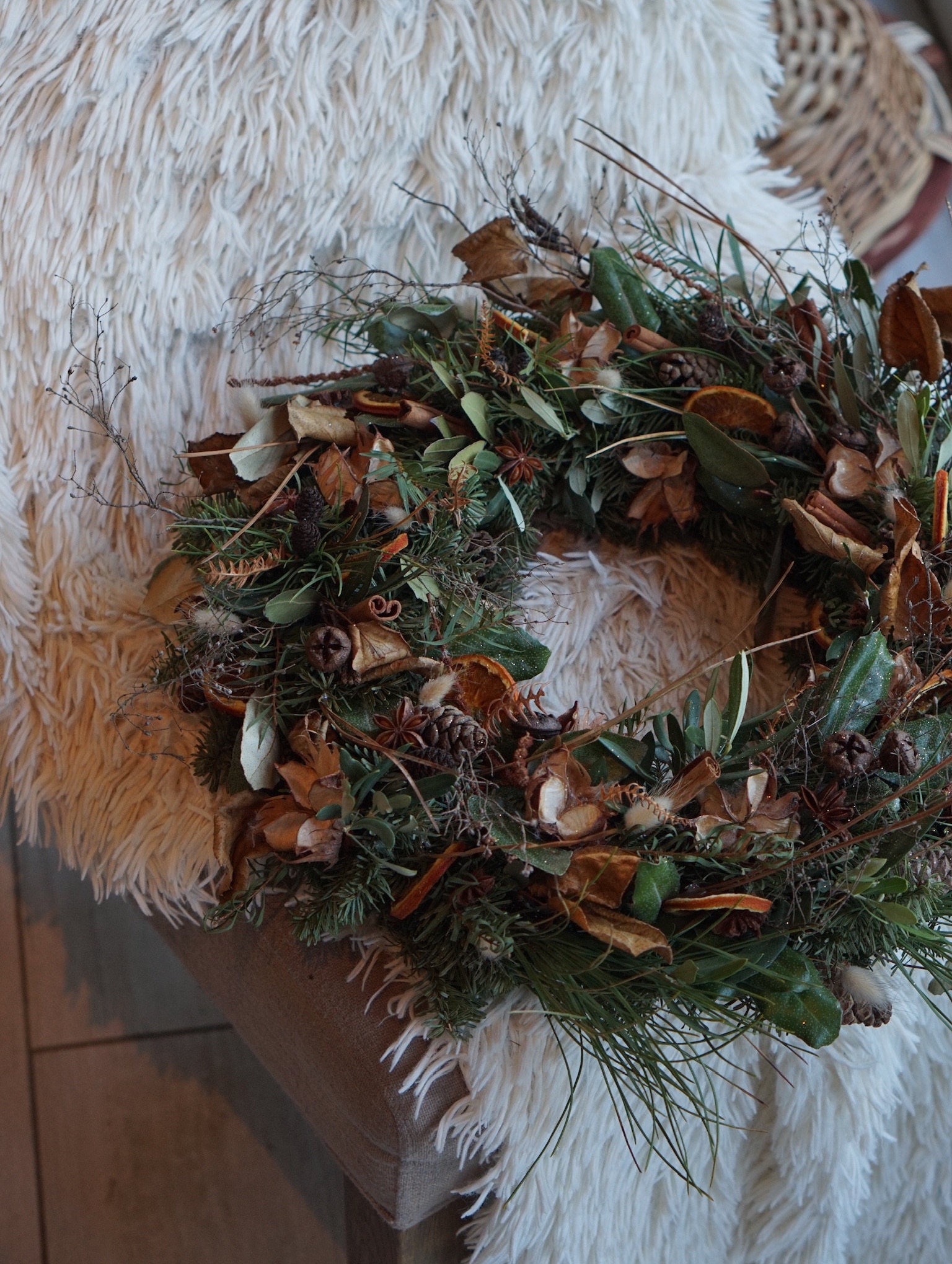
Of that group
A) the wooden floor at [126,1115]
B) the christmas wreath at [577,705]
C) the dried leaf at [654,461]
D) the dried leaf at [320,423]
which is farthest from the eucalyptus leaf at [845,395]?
the wooden floor at [126,1115]

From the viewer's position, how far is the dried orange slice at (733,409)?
687mm

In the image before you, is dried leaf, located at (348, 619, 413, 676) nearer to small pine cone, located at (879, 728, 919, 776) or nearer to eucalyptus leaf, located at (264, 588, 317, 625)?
eucalyptus leaf, located at (264, 588, 317, 625)

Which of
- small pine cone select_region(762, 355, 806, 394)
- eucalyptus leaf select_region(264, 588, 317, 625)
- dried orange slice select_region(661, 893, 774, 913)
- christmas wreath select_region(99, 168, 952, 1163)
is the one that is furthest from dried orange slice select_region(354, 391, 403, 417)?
dried orange slice select_region(661, 893, 774, 913)

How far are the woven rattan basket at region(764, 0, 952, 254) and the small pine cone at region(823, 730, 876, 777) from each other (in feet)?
2.04

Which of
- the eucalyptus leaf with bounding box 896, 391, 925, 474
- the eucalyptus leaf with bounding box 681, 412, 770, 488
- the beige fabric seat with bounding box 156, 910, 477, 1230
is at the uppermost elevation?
the eucalyptus leaf with bounding box 896, 391, 925, 474

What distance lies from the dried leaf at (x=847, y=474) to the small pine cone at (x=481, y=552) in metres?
0.21

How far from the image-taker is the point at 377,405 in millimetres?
667

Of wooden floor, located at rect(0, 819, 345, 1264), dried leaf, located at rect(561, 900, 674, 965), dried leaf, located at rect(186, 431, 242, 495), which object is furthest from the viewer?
wooden floor, located at rect(0, 819, 345, 1264)

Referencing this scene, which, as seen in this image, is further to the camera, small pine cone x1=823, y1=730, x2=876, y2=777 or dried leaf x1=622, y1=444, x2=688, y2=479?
dried leaf x1=622, y1=444, x2=688, y2=479

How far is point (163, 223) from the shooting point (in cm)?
73

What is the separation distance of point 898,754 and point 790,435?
22 cm

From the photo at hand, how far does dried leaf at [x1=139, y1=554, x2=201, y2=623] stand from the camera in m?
0.64

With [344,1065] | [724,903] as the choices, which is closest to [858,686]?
[724,903]

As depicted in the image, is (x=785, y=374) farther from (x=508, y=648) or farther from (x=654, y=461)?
(x=508, y=648)
